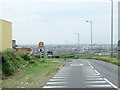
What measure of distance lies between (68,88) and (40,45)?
855 inches

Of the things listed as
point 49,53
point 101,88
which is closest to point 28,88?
point 101,88

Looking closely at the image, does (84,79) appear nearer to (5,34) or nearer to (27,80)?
(27,80)

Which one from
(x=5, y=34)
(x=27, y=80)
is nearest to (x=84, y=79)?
(x=27, y=80)

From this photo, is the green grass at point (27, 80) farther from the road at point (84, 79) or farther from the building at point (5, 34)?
the building at point (5, 34)

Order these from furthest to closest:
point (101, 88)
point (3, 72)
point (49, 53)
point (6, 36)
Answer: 1. point (49, 53)
2. point (6, 36)
3. point (3, 72)
4. point (101, 88)

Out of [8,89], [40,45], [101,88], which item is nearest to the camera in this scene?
[8,89]

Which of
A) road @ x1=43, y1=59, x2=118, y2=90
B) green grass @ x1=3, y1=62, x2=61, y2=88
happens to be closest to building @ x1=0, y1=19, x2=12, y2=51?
green grass @ x1=3, y1=62, x2=61, y2=88

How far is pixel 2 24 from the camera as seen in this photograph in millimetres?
19859

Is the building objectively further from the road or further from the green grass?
the road

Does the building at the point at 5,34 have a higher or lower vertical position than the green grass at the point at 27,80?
higher

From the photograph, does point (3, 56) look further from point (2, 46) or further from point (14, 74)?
point (2, 46)

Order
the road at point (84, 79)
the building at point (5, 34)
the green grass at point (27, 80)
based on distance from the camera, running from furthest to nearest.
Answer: the building at point (5, 34), the road at point (84, 79), the green grass at point (27, 80)

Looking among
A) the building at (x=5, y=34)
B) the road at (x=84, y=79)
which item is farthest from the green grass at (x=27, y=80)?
the building at (x=5, y=34)

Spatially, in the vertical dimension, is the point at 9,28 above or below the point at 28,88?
above
